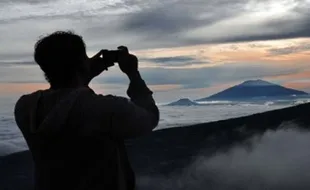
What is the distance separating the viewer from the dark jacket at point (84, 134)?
2299 mm

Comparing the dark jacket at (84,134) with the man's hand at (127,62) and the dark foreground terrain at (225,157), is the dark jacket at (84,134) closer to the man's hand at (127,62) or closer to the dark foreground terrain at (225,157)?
the man's hand at (127,62)

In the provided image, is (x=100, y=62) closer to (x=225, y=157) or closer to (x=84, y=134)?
(x=84, y=134)

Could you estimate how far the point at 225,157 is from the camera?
34.0 ft

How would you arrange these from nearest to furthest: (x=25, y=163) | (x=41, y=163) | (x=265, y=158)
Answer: (x=41, y=163) → (x=265, y=158) → (x=25, y=163)

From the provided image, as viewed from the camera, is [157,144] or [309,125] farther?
[157,144]

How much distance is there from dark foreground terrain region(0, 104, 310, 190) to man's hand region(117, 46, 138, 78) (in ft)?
22.6

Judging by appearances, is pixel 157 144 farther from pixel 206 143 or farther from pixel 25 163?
pixel 25 163

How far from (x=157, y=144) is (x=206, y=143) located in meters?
0.99

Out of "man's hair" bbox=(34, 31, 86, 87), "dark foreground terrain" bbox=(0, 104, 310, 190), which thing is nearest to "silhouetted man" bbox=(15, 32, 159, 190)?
"man's hair" bbox=(34, 31, 86, 87)

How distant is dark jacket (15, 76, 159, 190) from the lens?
230 cm

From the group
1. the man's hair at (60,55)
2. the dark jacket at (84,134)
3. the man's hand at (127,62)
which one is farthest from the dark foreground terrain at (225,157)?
the man's hair at (60,55)

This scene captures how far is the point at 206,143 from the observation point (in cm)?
1126

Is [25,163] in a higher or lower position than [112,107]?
lower

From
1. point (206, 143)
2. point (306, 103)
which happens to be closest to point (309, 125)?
point (306, 103)
